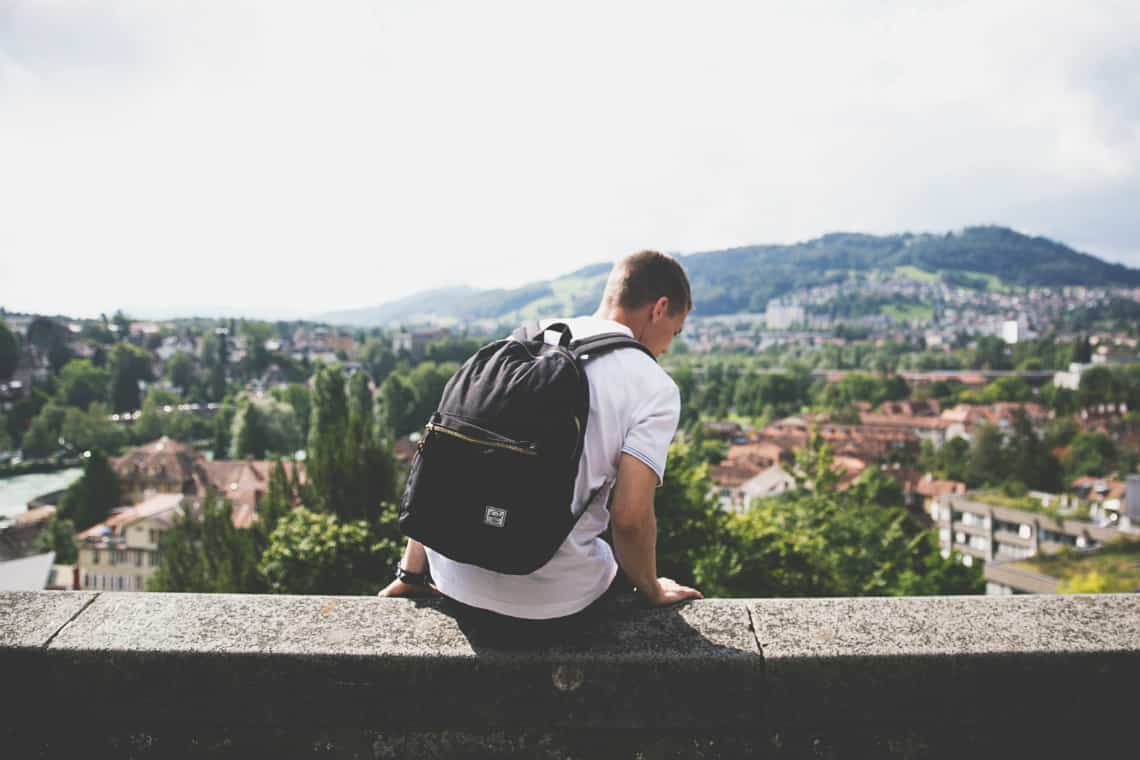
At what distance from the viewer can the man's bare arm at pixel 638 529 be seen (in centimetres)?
214

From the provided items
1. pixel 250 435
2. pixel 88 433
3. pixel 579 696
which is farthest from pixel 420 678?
pixel 88 433

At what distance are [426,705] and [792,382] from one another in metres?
119

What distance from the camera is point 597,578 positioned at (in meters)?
2.23

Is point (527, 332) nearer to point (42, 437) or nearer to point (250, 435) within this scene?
point (250, 435)

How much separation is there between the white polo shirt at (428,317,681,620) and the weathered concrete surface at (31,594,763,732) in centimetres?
10

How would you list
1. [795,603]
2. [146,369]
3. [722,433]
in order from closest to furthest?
1. [795,603]
2. [722,433]
3. [146,369]

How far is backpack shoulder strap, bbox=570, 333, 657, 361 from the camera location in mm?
2188

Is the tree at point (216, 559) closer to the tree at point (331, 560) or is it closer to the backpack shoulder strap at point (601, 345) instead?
the tree at point (331, 560)

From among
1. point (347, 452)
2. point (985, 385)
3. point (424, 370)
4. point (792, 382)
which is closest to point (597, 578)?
point (347, 452)

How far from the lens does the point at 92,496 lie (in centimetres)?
4669

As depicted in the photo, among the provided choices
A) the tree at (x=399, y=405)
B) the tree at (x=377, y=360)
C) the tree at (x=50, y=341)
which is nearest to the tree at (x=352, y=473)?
the tree at (x=399, y=405)

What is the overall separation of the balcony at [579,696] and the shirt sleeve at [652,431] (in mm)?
436

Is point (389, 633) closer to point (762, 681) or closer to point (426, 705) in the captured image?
point (426, 705)

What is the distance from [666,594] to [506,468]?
2.13 feet
